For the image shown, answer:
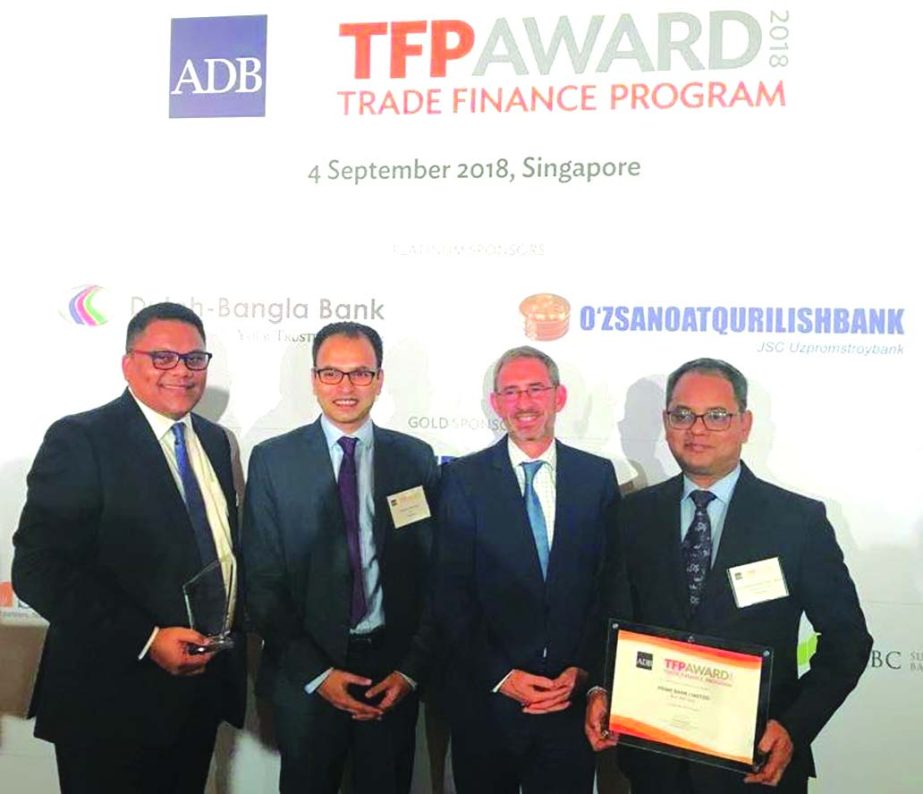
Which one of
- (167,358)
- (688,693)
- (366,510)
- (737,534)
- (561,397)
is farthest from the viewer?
(561,397)

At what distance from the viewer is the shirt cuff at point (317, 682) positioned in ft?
7.28

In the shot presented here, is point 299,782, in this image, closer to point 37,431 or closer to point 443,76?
point 37,431

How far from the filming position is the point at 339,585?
2254 mm

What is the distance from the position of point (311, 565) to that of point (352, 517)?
173 mm

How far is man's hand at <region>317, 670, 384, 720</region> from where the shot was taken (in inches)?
86.2

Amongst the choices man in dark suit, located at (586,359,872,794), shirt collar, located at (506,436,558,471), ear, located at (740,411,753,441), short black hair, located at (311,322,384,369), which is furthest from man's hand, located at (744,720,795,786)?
short black hair, located at (311,322,384,369)

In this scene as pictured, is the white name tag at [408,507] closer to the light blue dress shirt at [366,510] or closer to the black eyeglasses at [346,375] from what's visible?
the light blue dress shirt at [366,510]

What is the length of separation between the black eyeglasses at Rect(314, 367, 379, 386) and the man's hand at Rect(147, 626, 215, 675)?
75 cm

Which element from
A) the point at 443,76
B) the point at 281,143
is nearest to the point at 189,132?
the point at 281,143

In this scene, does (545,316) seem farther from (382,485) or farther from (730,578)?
(730,578)

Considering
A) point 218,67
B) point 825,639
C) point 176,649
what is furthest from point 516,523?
point 218,67

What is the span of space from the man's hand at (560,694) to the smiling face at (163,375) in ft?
4.04

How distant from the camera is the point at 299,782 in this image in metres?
2.26

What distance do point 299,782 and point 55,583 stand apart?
856mm
